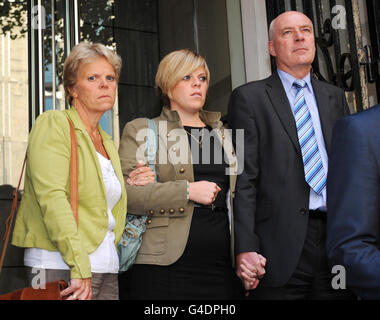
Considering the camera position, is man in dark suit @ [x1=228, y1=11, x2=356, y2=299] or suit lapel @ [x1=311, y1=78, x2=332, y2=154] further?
suit lapel @ [x1=311, y1=78, x2=332, y2=154]

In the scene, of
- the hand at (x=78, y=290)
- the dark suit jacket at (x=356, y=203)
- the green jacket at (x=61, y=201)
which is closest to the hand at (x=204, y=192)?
the green jacket at (x=61, y=201)

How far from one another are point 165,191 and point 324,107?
989mm

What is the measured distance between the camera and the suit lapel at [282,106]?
10.5 feet

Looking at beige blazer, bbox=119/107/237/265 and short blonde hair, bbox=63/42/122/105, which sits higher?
short blonde hair, bbox=63/42/122/105

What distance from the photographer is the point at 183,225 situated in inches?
122

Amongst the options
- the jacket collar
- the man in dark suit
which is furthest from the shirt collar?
the jacket collar

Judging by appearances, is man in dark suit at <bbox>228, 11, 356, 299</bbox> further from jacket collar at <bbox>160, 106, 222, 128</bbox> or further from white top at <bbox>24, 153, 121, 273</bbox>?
white top at <bbox>24, 153, 121, 273</bbox>

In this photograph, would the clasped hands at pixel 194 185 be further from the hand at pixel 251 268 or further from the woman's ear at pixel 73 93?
the woman's ear at pixel 73 93

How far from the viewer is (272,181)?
3.15 metres

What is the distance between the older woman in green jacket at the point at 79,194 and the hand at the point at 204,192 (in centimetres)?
34

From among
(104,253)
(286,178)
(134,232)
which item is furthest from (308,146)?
(104,253)

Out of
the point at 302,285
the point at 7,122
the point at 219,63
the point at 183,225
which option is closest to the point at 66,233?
the point at 183,225

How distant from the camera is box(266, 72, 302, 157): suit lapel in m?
3.21

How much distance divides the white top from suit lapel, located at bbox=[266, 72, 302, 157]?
0.91 metres
